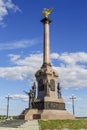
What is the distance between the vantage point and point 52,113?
31.6 m

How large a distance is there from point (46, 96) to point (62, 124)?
6531mm

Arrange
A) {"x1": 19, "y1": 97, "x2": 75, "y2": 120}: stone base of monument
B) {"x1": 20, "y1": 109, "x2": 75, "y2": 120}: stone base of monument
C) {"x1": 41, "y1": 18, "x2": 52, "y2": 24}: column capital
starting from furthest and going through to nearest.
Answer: {"x1": 41, "y1": 18, "x2": 52, "y2": 24}: column capital
{"x1": 19, "y1": 97, "x2": 75, "y2": 120}: stone base of monument
{"x1": 20, "y1": 109, "x2": 75, "y2": 120}: stone base of monument

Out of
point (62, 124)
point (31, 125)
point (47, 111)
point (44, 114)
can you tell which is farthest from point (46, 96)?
point (31, 125)

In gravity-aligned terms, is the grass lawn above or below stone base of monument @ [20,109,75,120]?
below

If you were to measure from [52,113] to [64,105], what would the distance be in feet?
11.6

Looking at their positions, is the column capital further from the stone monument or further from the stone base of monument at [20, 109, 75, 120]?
the stone base of monument at [20, 109, 75, 120]

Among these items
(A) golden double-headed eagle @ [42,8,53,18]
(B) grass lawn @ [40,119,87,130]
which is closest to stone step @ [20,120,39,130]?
(B) grass lawn @ [40,119,87,130]

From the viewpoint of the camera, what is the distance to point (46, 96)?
1302 inches

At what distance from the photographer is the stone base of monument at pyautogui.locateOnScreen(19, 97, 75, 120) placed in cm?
3125

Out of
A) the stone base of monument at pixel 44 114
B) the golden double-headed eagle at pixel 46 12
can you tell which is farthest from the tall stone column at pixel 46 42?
the stone base of monument at pixel 44 114

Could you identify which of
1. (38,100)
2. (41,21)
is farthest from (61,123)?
(41,21)

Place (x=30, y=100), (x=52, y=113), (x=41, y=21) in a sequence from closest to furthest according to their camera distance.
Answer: (x=52, y=113) < (x=30, y=100) < (x=41, y=21)

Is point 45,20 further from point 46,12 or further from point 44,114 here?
point 44,114

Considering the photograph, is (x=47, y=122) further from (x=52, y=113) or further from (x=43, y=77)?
(x=43, y=77)
